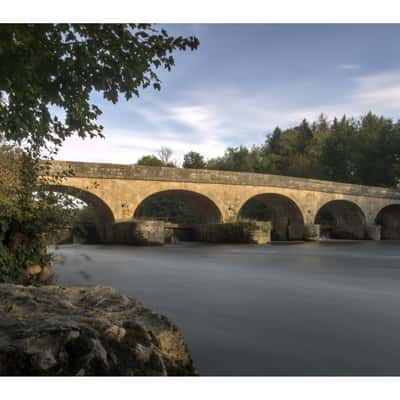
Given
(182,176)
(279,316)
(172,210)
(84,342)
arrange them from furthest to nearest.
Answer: (172,210)
(182,176)
(279,316)
(84,342)

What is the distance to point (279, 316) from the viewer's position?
4211mm

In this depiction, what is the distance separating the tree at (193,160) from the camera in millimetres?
45500

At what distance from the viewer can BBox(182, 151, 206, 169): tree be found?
4550cm

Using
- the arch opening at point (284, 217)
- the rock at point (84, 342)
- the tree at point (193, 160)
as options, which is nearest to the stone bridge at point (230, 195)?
the arch opening at point (284, 217)

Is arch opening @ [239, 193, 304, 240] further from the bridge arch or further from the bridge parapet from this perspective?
the bridge arch

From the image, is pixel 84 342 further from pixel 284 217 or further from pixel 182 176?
pixel 284 217

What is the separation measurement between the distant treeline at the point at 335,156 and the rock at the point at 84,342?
40.4 metres

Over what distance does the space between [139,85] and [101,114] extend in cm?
116

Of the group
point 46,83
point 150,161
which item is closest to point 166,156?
point 150,161

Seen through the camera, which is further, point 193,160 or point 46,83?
point 193,160

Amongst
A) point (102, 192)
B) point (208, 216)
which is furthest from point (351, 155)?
point (102, 192)

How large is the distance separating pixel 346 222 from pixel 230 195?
13.7m

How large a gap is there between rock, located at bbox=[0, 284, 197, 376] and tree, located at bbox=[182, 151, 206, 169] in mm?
42358

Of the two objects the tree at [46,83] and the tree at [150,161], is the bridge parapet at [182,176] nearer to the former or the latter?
the tree at [46,83]
